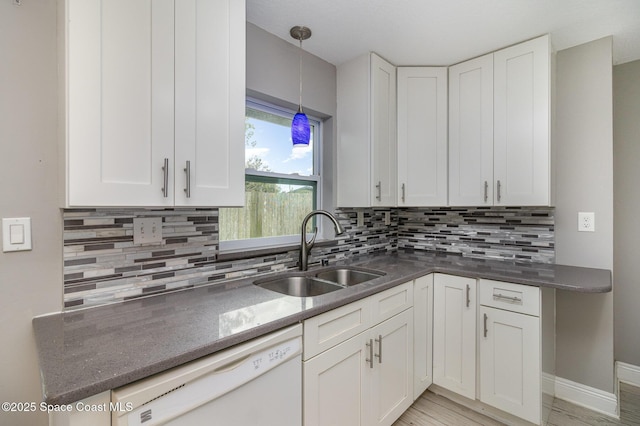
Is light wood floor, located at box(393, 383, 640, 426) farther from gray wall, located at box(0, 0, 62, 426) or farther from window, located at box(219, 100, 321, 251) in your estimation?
gray wall, located at box(0, 0, 62, 426)

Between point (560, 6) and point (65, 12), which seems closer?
point (65, 12)

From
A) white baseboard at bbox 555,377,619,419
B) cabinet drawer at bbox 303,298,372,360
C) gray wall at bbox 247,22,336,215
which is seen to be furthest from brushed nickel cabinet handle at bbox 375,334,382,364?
white baseboard at bbox 555,377,619,419

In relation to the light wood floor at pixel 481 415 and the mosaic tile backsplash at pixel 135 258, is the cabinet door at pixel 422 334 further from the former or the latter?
the mosaic tile backsplash at pixel 135 258

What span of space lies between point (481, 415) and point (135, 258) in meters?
2.22

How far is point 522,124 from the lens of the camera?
6.35 feet

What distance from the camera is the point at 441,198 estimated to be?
227cm

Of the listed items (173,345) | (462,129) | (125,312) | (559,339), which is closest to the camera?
(173,345)

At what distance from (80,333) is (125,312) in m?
0.19

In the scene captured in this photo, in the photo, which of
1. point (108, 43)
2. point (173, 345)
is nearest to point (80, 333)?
point (173, 345)

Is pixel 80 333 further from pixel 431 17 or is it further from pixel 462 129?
pixel 462 129

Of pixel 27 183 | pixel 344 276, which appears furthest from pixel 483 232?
pixel 27 183

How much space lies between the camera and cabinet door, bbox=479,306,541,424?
1.62 meters

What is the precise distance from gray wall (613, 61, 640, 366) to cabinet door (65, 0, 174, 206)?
2991 mm

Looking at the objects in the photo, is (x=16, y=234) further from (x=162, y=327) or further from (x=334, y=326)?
(x=334, y=326)
